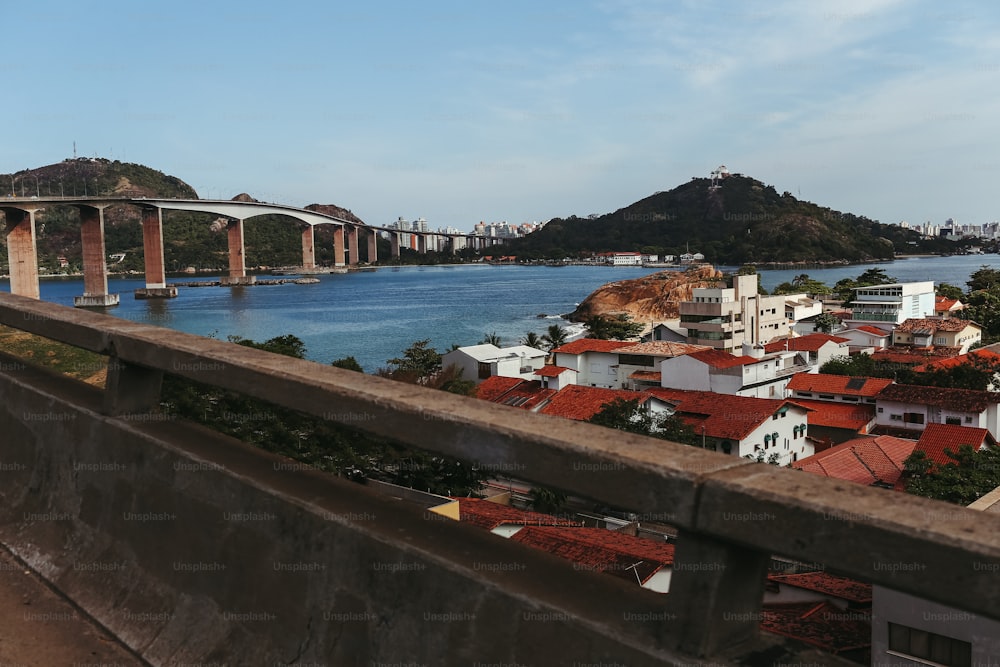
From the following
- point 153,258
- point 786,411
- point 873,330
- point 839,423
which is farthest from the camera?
point 153,258

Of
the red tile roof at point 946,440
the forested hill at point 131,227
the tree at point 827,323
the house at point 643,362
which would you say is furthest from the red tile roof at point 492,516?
the forested hill at point 131,227

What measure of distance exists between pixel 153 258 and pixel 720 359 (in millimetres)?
63395

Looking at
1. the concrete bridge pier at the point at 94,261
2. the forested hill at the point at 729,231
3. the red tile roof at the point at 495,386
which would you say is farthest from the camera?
the forested hill at the point at 729,231

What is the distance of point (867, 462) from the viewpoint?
19.5 metres

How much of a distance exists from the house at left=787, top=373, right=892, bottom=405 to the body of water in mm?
20564

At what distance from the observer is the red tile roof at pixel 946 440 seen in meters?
19.7

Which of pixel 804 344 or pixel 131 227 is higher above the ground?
pixel 131 227

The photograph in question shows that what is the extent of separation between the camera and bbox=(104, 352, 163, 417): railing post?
2900mm

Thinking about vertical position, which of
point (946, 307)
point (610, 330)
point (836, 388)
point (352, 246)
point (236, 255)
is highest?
point (352, 246)

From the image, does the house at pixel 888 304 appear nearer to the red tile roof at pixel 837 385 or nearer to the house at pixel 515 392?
the red tile roof at pixel 837 385

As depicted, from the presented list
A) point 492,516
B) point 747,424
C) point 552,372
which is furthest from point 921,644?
point 552,372

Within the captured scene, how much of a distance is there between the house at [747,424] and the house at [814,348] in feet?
29.2

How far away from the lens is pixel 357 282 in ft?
397

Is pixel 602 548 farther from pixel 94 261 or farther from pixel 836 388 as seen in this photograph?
pixel 94 261
